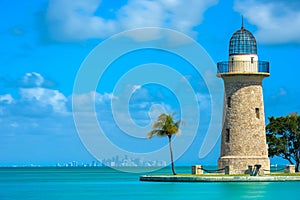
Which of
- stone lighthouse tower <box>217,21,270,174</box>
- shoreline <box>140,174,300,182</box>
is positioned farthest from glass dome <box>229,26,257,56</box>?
shoreline <box>140,174,300,182</box>

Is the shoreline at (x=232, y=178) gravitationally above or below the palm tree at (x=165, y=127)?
below

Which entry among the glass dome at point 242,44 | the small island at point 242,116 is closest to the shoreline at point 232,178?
the small island at point 242,116

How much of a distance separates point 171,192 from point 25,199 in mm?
9737

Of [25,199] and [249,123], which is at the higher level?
[249,123]

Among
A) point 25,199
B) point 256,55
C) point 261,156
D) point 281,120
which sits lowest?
point 25,199

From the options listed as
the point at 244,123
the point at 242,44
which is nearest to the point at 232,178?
the point at 244,123

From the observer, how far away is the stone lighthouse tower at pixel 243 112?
53.3m

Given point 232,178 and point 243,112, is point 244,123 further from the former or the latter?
point 232,178

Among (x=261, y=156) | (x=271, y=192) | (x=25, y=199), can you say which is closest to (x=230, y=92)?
(x=261, y=156)

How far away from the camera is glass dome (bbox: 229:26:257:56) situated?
5428cm

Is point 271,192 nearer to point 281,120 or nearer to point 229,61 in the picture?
point 229,61

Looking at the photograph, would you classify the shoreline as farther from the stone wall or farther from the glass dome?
the glass dome

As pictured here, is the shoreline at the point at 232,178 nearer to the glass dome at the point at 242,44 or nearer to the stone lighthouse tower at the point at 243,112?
the stone lighthouse tower at the point at 243,112

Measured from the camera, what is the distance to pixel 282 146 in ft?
201
